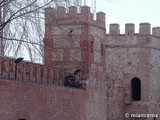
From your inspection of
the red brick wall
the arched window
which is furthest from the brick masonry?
the arched window

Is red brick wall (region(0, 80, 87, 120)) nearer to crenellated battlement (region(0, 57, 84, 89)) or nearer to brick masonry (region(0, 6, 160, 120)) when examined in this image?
brick masonry (region(0, 6, 160, 120))

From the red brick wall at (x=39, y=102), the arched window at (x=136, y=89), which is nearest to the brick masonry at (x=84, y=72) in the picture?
the red brick wall at (x=39, y=102)

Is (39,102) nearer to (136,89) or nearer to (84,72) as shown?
(84,72)

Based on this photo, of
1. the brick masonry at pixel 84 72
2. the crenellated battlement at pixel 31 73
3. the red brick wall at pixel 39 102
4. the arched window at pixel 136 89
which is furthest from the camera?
the arched window at pixel 136 89

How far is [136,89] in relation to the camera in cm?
3962

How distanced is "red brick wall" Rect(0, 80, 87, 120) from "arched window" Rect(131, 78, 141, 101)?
11.8 m

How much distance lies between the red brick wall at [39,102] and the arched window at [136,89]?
11790mm

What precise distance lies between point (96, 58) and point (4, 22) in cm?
1380

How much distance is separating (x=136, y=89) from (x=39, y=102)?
17831 mm

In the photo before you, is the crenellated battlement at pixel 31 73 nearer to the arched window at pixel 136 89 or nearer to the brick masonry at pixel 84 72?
the brick masonry at pixel 84 72

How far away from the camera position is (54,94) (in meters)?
24.2

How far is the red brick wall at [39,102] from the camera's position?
20.1 metres

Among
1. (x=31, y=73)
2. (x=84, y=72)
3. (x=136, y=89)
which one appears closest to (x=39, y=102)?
(x=31, y=73)

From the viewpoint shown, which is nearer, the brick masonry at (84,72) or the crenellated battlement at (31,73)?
the crenellated battlement at (31,73)
